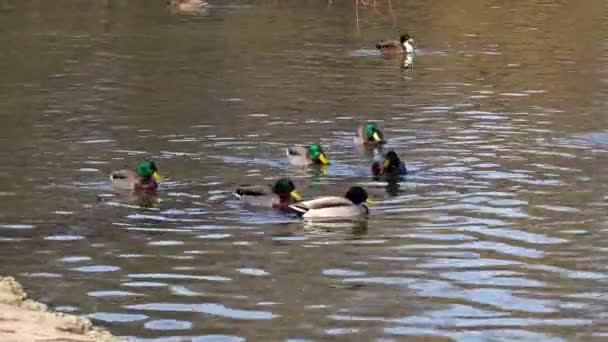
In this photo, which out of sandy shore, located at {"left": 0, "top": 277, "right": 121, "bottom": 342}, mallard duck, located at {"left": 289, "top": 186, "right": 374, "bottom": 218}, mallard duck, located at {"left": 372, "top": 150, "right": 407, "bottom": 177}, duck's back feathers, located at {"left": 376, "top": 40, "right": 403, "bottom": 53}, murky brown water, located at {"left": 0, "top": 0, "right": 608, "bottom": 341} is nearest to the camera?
sandy shore, located at {"left": 0, "top": 277, "right": 121, "bottom": 342}

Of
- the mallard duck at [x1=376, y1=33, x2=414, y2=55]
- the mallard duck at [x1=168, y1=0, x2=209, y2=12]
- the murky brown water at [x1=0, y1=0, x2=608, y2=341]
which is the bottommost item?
the murky brown water at [x1=0, y1=0, x2=608, y2=341]

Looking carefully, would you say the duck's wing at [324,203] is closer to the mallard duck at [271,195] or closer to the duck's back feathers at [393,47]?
the mallard duck at [271,195]

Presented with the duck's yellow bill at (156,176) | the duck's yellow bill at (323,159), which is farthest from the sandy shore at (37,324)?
the duck's yellow bill at (323,159)

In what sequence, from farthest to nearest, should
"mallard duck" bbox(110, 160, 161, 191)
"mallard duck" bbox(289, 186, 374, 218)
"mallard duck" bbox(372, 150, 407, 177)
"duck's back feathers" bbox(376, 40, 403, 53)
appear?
"duck's back feathers" bbox(376, 40, 403, 53) < "mallard duck" bbox(372, 150, 407, 177) < "mallard duck" bbox(110, 160, 161, 191) < "mallard duck" bbox(289, 186, 374, 218)

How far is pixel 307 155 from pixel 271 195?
2.98 metres

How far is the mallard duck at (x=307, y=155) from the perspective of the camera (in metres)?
Result: 21.3

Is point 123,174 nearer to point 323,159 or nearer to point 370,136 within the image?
point 323,159

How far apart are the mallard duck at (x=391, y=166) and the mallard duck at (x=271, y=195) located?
2.29 m

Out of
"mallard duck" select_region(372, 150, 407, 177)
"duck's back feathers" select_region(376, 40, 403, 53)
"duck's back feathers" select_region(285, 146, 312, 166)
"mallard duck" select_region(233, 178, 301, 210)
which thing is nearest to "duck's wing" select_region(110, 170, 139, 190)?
"mallard duck" select_region(233, 178, 301, 210)

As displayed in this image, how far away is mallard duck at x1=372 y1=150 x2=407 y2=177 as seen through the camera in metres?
20.5

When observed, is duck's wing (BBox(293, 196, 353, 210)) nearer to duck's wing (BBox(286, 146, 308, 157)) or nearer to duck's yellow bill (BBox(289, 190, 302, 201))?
duck's yellow bill (BBox(289, 190, 302, 201))

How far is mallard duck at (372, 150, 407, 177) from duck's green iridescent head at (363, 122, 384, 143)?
2475 millimetres

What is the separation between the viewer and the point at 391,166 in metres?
20.5

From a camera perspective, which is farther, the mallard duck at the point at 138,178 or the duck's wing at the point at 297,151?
the duck's wing at the point at 297,151
